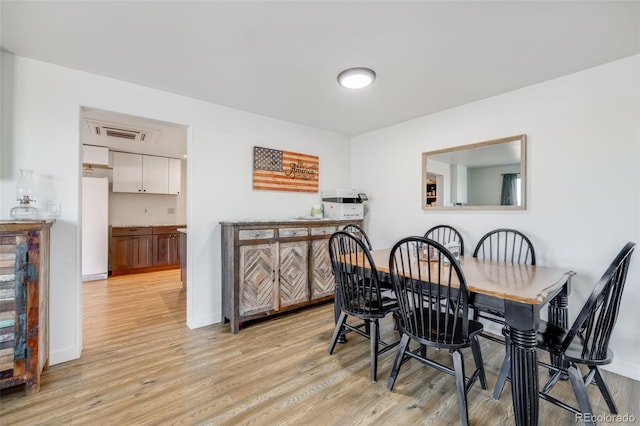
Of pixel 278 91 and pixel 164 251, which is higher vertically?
pixel 278 91

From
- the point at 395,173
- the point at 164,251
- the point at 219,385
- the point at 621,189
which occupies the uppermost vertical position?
the point at 395,173

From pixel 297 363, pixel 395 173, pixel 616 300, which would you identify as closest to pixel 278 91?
pixel 395 173

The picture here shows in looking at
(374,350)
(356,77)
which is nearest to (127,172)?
(356,77)

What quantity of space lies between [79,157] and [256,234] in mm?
1613

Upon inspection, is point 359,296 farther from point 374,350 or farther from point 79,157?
point 79,157

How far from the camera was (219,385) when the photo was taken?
1.89 meters

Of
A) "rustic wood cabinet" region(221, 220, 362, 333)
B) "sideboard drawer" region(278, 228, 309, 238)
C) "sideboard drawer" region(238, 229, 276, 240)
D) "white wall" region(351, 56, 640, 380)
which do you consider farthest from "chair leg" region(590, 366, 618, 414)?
"sideboard drawer" region(238, 229, 276, 240)

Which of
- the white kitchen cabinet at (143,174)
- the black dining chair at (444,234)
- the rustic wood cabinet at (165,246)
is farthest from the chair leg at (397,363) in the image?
the white kitchen cabinet at (143,174)

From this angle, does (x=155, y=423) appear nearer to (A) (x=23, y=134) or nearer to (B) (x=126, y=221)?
(A) (x=23, y=134)

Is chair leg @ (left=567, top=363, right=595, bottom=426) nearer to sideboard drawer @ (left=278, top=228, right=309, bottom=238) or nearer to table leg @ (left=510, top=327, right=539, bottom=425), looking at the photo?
table leg @ (left=510, top=327, right=539, bottom=425)

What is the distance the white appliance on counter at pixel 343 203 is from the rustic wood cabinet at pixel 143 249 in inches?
138

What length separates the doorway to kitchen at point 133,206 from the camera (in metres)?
4.31

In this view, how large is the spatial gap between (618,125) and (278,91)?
111 inches

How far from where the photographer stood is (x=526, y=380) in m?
1.40
